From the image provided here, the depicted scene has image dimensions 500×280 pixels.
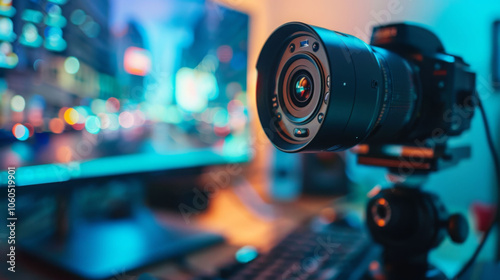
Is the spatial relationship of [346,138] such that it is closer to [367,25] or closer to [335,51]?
[335,51]

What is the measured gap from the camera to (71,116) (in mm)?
515

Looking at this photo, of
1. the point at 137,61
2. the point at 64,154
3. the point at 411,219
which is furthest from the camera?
the point at 137,61

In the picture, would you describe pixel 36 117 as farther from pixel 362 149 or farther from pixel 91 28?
pixel 362 149

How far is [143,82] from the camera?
0.61 m

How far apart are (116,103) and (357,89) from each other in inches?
17.1

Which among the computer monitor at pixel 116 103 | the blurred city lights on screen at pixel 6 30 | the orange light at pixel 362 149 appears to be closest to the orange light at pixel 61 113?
the computer monitor at pixel 116 103

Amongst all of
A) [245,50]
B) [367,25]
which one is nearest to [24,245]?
[245,50]

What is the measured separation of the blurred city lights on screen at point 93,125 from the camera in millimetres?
536

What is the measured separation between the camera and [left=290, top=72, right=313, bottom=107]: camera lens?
1.02 ft

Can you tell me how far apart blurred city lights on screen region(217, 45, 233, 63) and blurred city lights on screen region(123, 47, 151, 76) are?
0.61ft

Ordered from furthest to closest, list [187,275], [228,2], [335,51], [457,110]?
[228,2], [187,275], [457,110], [335,51]

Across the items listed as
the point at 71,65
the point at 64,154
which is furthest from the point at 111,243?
the point at 71,65

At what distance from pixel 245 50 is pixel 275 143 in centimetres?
55

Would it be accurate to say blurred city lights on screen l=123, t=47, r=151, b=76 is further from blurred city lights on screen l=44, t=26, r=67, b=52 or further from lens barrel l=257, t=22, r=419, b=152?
→ lens barrel l=257, t=22, r=419, b=152
